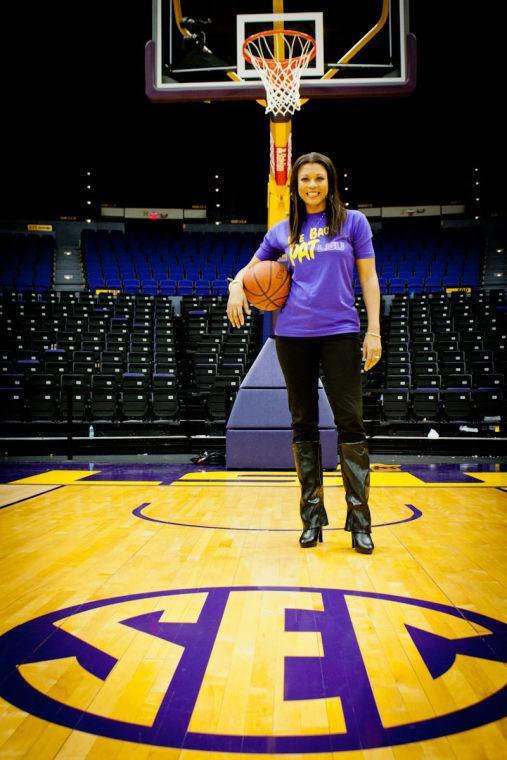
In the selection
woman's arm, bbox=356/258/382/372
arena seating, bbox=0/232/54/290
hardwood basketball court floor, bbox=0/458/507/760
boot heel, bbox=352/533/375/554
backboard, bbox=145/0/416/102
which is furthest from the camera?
arena seating, bbox=0/232/54/290

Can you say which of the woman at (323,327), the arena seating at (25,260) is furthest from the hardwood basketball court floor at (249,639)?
the arena seating at (25,260)

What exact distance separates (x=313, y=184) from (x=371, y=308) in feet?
1.50

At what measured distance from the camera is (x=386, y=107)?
1208cm

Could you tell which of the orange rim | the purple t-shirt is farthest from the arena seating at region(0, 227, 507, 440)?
the purple t-shirt

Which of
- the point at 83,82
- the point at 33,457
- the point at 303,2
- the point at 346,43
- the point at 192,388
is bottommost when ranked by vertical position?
the point at 33,457

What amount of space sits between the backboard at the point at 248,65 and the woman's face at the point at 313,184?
268cm

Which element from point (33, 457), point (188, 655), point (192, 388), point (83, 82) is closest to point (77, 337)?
point (192, 388)

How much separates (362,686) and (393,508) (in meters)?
1.75

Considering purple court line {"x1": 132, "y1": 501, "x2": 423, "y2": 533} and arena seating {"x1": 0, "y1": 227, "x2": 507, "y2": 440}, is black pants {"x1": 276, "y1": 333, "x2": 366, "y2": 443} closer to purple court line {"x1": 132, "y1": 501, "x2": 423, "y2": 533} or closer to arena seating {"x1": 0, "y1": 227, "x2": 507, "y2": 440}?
purple court line {"x1": 132, "y1": 501, "x2": 423, "y2": 533}

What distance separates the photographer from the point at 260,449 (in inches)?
155

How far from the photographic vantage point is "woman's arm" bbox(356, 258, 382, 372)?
73.4 inches

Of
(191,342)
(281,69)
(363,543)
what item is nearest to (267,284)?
(363,543)

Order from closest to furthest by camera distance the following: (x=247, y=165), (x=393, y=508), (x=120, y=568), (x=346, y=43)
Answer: (x=120, y=568)
(x=393, y=508)
(x=346, y=43)
(x=247, y=165)

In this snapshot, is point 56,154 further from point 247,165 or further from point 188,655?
point 188,655
